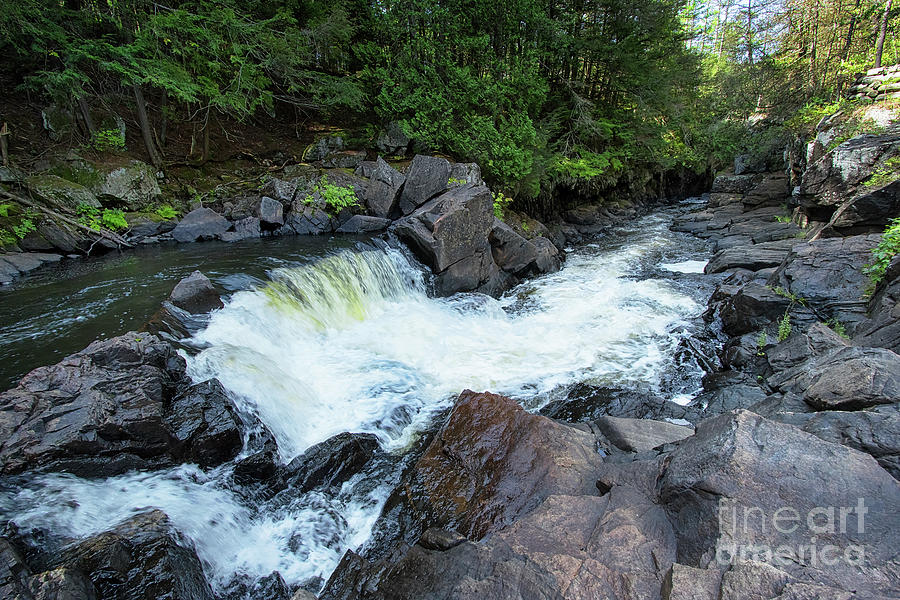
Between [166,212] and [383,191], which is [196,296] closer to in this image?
[166,212]

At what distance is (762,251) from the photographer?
11539 mm

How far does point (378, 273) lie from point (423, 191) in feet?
11.9

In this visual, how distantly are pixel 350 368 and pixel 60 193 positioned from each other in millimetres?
8975

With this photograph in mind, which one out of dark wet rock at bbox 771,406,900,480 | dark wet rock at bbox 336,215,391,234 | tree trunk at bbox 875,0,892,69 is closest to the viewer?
dark wet rock at bbox 771,406,900,480

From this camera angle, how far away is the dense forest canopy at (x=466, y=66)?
10.3 meters

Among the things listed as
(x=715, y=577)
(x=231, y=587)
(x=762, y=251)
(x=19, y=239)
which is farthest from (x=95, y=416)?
(x=762, y=251)

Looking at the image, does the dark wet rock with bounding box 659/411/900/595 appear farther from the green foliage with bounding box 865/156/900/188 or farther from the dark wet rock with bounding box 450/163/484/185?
the dark wet rock with bounding box 450/163/484/185

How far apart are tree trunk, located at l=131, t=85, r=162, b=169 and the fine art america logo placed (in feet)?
50.5

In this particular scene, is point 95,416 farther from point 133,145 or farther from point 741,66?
point 741,66

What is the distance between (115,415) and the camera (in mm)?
4227

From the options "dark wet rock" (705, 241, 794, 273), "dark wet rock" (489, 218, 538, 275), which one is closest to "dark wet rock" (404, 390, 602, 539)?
"dark wet rock" (489, 218, 538, 275)

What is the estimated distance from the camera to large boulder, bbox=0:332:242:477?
12.8ft

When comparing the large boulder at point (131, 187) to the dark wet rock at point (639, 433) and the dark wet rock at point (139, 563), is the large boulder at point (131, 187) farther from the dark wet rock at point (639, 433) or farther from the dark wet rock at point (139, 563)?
the dark wet rock at point (639, 433)

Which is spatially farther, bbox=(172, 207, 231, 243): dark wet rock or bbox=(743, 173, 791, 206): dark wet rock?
bbox=(743, 173, 791, 206): dark wet rock
